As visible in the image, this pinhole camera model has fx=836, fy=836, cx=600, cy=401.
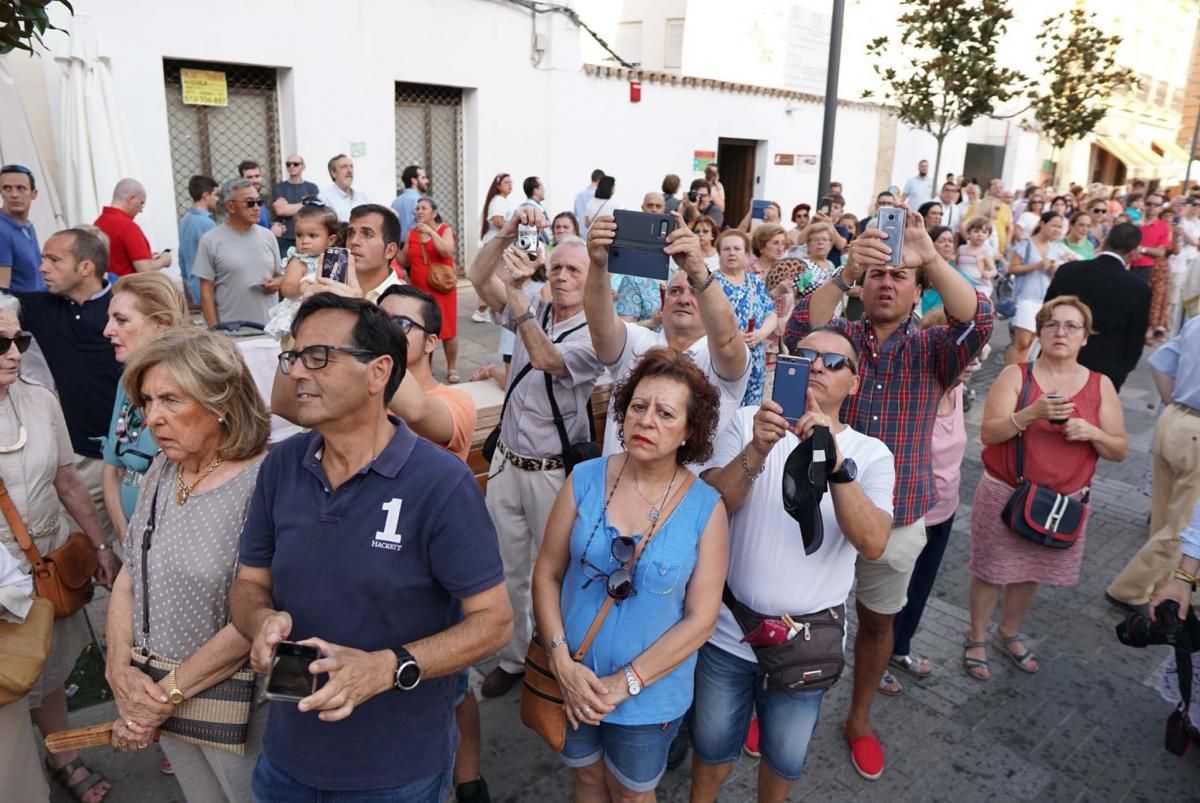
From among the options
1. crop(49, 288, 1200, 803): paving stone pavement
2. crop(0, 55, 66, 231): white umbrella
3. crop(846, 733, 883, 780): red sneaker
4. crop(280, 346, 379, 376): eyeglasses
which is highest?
crop(0, 55, 66, 231): white umbrella

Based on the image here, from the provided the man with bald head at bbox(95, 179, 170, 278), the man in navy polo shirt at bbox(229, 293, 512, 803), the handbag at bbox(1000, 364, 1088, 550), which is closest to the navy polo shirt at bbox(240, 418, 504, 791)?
the man in navy polo shirt at bbox(229, 293, 512, 803)

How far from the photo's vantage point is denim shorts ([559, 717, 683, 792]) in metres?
2.46

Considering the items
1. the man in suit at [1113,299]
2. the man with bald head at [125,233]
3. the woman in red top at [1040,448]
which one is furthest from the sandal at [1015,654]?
the man with bald head at [125,233]

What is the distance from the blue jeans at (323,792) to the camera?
2.05 m

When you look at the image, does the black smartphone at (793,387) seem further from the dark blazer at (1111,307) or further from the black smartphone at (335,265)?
the dark blazer at (1111,307)

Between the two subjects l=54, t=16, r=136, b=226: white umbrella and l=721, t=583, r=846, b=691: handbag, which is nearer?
l=721, t=583, r=846, b=691: handbag

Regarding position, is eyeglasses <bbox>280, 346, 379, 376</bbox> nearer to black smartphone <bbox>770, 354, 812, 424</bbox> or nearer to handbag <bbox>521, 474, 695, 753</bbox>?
handbag <bbox>521, 474, 695, 753</bbox>

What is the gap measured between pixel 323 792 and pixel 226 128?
384 inches

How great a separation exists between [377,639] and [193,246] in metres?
6.07

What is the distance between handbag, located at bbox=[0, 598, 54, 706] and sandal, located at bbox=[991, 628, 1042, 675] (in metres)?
4.15

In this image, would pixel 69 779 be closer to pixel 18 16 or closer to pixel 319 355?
pixel 319 355

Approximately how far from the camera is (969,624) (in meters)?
4.54

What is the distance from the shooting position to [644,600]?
94.3 inches

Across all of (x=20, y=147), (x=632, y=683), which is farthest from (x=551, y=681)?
(x=20, y=147)
